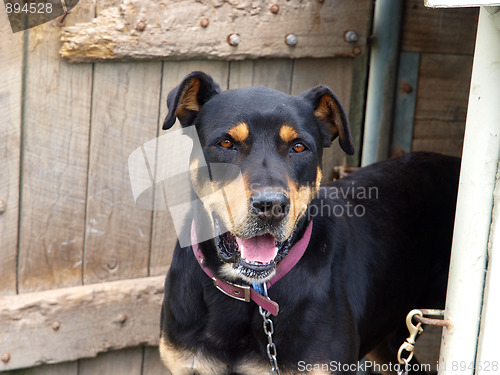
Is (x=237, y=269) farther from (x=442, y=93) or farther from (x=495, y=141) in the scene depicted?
(x=442, y=93)

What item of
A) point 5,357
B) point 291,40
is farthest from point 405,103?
point 5,357

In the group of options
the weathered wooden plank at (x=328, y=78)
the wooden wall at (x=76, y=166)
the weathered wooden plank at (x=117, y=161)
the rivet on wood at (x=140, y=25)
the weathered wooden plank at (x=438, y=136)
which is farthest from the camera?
the weathered wooden plank at (x=438, y=136)

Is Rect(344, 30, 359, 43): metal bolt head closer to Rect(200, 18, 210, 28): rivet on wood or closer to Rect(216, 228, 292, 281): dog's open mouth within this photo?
Rect(200, 18, 210, 28): rivet on wood

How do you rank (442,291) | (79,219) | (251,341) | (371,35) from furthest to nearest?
1. (371,35)
2. (442,291)
3. (79,219)
4. (251,341)

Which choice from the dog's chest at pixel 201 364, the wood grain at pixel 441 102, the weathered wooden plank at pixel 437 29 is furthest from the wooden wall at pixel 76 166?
the wood grain at pixel 441 102

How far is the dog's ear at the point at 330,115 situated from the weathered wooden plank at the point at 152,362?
5.47 ft

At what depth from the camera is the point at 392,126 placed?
435 centimetres

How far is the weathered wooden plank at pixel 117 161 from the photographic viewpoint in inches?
134

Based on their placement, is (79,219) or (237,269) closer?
(237,269)

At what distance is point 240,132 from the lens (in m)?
2.79

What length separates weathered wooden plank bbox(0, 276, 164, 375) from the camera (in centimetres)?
335

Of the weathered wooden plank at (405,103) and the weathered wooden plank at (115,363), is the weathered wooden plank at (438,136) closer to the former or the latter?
the weathered wooden plank at (405,103)

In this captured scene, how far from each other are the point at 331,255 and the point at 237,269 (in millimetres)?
527

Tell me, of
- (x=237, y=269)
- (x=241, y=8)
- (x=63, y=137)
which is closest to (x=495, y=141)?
(x=237, y=269)
